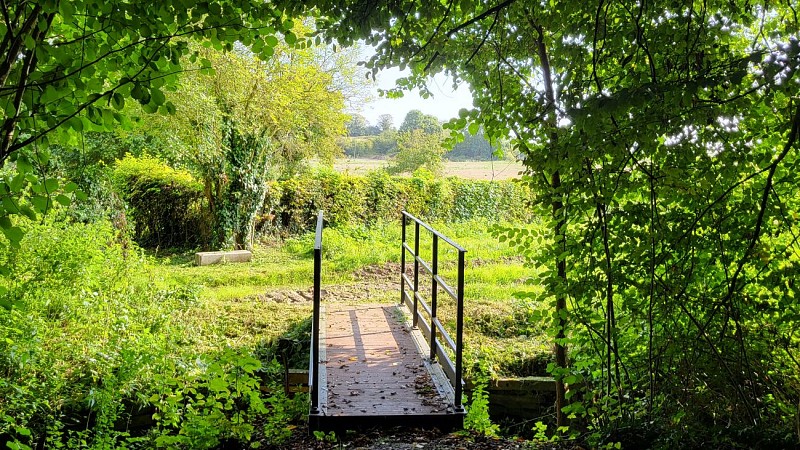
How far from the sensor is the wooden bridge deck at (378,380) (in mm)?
3965

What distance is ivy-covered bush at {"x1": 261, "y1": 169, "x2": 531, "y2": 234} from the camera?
13.8 metres

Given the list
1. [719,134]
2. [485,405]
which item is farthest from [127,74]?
[485,405]

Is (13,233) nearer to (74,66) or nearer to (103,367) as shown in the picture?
(74,66)

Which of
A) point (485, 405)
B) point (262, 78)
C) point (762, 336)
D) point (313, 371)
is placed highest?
point (262, 78)

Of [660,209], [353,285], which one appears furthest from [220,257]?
[660,209]

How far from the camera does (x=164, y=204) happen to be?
42.0 feet

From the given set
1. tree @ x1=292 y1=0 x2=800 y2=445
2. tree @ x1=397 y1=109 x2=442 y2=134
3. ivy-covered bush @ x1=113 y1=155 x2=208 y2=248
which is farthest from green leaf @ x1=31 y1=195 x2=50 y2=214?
tree @ x1=397 y1=109 x2=442 y2=134

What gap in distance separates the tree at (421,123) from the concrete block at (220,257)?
37.5 ft

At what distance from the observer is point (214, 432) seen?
12.7 feet

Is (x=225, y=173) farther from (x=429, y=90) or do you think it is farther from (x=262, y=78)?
(x=429, y=90)

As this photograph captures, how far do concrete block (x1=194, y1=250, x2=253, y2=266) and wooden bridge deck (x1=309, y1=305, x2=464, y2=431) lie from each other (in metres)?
5.54

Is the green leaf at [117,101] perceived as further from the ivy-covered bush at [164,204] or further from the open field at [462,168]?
the open field at [462,168]

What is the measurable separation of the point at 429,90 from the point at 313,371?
94.2 inches

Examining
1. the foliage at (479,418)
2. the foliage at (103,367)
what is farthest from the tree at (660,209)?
the foliage at (103,367)
